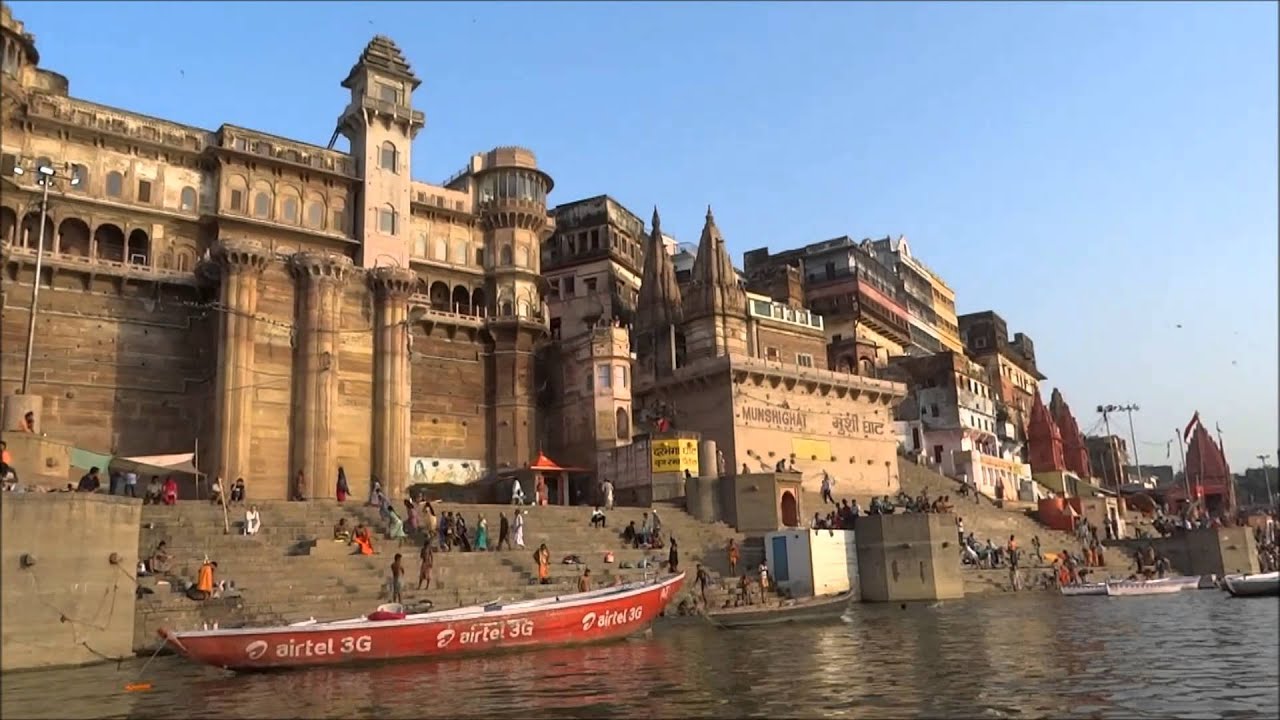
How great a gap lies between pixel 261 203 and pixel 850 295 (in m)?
40.2

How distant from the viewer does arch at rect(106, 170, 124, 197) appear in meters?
38.3

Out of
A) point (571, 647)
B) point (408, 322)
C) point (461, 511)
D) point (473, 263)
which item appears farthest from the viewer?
point (473, 263)

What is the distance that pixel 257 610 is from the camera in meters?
19.5

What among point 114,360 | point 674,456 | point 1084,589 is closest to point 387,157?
point 114,360

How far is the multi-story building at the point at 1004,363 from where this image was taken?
82625mm

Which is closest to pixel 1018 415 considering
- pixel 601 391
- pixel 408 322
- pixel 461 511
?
pixel 601 391

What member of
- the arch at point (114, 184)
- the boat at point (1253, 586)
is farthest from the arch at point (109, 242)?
the boat at point (1253, 586)

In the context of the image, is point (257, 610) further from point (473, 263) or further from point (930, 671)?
point (473, 263)

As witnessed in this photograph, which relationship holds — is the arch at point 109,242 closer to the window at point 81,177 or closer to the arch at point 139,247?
the arch at point 139,247

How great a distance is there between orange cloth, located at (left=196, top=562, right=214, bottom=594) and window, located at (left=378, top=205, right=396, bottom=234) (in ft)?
84.9

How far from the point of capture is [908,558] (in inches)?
1216

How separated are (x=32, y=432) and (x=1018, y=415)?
76.2 meters

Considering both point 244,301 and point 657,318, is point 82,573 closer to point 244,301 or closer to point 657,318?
point 244,301

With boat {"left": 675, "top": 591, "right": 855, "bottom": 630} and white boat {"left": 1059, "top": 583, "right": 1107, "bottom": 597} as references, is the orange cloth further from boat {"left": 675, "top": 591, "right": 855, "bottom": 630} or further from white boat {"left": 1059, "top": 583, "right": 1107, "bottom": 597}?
white boat {"left": 1059, "top": 583, "right": 1107, "bottom": 597}
